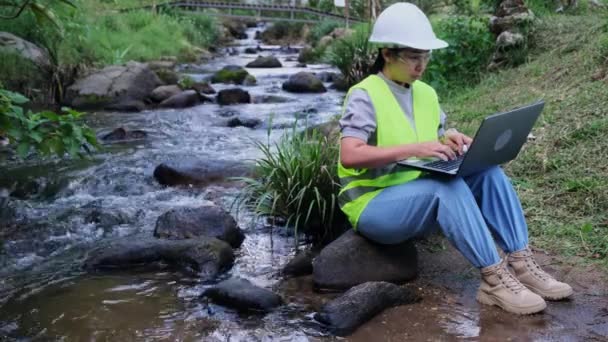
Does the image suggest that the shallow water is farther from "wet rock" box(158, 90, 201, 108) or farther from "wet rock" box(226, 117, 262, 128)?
"wet rock" box(158, 90, 201, 108)

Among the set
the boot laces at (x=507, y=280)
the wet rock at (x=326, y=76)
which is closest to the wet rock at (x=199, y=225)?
the boot laces at (x=507, y=280)

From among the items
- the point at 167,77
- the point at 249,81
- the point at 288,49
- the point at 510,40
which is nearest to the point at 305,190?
the point at 510,40

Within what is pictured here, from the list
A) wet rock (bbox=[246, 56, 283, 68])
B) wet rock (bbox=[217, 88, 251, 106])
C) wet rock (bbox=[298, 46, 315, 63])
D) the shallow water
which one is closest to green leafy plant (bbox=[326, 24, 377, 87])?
wet rock (bbox=[217, 88, 251, 106])

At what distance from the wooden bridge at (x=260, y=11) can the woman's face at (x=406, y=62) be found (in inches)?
857

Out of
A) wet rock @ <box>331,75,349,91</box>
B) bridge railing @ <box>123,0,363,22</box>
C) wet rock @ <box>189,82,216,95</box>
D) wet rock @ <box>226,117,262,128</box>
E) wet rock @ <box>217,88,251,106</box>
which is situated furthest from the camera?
bridge railing @ <box>123,0,363,22</box>

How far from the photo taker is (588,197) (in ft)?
14.1

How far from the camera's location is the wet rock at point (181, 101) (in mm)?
10977

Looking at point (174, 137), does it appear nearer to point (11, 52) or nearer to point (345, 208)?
point (11, 52)

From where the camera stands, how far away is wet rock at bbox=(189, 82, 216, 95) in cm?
1224

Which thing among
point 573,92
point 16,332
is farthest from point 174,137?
point 16,332

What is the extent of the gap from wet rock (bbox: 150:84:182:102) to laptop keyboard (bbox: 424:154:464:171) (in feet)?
28.4

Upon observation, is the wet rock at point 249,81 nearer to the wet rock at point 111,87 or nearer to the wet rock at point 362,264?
the wet rock at point 111,87

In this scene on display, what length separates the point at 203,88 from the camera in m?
12.4

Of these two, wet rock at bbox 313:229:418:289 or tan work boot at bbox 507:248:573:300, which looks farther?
wet rock at bbox 313:229:418:289
